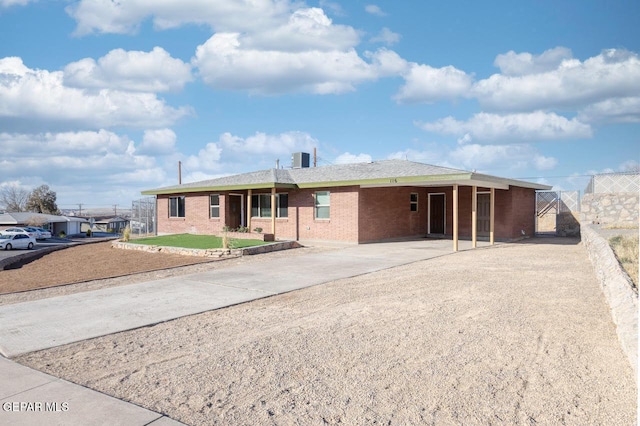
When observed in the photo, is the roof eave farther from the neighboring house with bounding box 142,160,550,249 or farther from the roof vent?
the roof vent

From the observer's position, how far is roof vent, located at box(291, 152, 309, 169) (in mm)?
28312

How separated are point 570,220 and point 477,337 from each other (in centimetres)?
2204

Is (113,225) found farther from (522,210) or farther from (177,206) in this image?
(522,210)

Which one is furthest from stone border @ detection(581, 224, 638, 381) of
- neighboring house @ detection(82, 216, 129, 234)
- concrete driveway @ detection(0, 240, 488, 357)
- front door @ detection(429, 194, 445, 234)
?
neighboring house @ detection(82, 216, 129, 234)

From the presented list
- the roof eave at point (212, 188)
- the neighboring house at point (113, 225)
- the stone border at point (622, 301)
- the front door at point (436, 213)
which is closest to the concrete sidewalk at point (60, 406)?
the stone border at point (622, 301)

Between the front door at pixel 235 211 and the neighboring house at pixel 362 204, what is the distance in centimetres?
5

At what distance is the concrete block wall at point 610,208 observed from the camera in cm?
2141

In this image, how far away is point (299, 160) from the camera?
2833cm

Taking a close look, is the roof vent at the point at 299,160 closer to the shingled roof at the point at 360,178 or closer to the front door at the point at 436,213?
the shingled roof at the point at 360,178

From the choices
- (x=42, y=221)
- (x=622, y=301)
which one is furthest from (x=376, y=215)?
(x=42, y=221)

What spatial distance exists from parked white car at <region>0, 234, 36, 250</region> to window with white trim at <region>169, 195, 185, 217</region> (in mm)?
13963

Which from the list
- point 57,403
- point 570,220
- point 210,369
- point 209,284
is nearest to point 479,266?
point 209,284

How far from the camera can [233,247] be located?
1727 centimetres

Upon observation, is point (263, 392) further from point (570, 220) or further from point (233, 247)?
point (570, 220)
